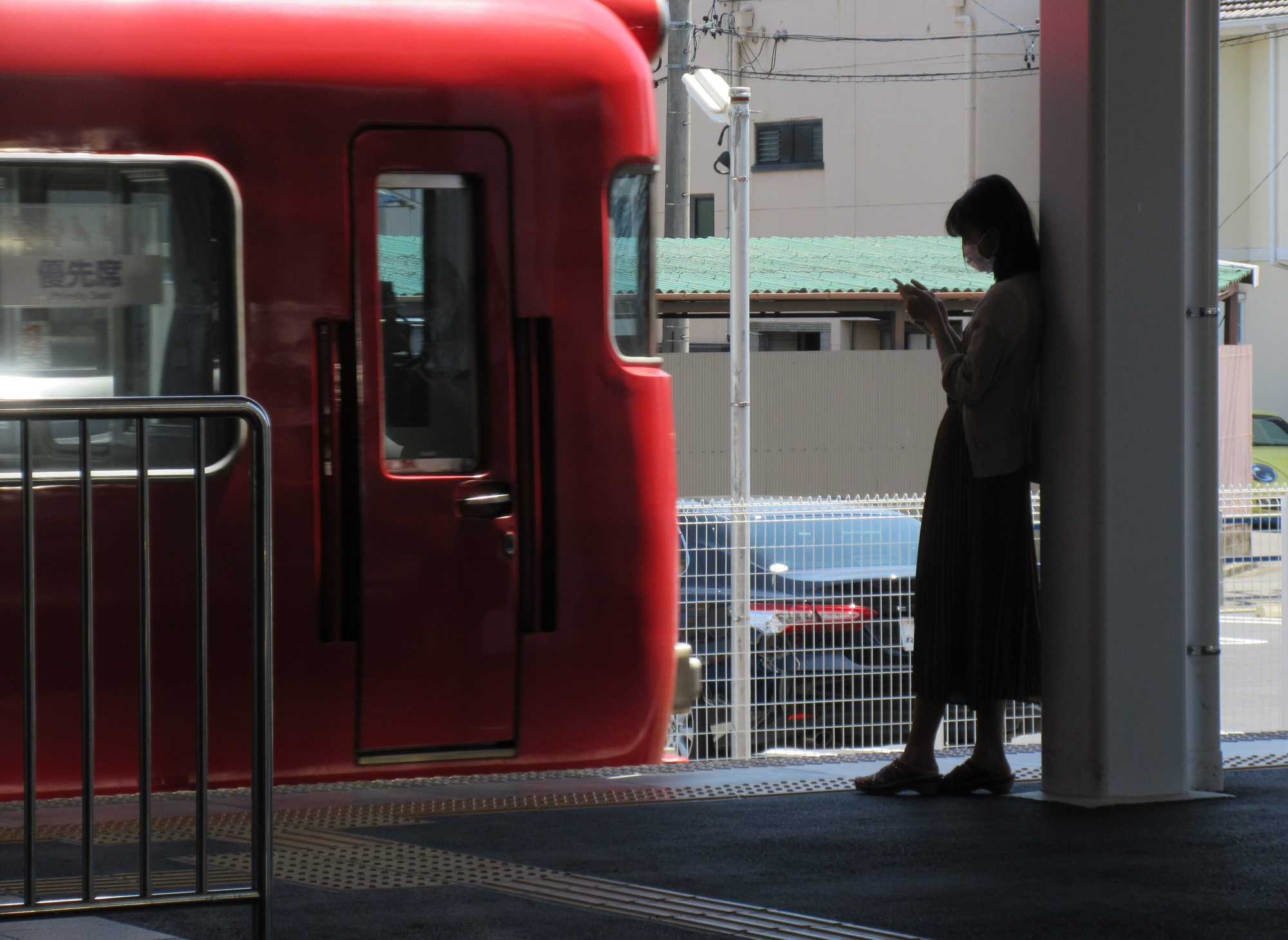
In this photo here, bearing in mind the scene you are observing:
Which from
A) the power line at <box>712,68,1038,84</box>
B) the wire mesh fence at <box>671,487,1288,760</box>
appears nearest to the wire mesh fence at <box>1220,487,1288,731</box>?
the wire mesh fence at <box>671,487,1288,760</box>

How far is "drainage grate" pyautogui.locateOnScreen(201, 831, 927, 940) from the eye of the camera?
11.9 ft

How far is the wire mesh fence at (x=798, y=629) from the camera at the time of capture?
796 centimetres

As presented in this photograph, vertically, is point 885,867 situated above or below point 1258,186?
below

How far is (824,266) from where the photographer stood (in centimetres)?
1852

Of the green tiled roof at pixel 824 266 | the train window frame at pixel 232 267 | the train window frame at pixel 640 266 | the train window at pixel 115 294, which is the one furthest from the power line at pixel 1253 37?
the train window at pixel 115 294

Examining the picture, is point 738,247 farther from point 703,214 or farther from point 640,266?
point 703,214

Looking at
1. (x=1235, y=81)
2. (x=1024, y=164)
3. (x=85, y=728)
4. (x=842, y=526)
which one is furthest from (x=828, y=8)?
(x=85, y=728)

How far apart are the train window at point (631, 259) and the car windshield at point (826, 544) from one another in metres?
2.27

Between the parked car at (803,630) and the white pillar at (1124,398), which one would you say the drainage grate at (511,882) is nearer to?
the white pillar at (1124,398)

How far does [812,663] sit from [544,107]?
3326mm

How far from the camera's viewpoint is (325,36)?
558 centimetres

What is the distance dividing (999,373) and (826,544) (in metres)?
3.18

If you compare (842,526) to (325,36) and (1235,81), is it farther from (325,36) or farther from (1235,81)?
(1235,81)

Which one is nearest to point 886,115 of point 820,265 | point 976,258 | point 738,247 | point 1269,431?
point 1269,431
